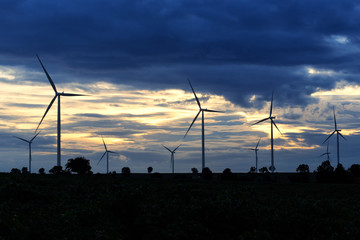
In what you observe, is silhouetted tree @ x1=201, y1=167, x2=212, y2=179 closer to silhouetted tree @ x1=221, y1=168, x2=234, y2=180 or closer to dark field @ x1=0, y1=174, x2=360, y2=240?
silhouetted tree @ x1=221, y1=168, x2=234, y2=180

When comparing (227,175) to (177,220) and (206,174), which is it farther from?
(177,220)

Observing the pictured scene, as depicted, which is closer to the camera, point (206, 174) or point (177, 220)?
point (177, 220)

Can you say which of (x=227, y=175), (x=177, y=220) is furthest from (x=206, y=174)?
(x=177, y=220)

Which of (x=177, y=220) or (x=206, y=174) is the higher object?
(x=206, y=174)

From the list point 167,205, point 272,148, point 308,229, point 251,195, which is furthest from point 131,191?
point 272,148

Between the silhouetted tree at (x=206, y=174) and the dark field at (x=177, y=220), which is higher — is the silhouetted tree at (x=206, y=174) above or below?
above

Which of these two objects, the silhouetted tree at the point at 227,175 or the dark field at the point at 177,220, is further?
the silhouetted tree at the point at 227,175

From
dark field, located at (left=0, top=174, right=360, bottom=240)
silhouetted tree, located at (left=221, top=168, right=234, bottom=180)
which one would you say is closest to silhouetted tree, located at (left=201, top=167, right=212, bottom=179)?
silhouetted tree, located at (left=221, top=168, right=234, bottom=180)

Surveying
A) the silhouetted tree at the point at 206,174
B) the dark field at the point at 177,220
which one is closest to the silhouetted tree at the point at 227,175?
the silhouetted tree at the point at 206,174

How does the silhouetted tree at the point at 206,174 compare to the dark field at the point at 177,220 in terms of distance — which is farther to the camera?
the silhouetted tree at the point at 206,174

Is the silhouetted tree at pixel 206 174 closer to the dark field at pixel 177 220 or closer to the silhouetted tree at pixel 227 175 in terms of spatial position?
the silhouetted tree at pixel 227 175

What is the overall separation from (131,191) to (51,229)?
9.63 m

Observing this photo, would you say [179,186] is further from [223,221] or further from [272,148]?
[272,148]

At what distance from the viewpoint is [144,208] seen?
150 feet
